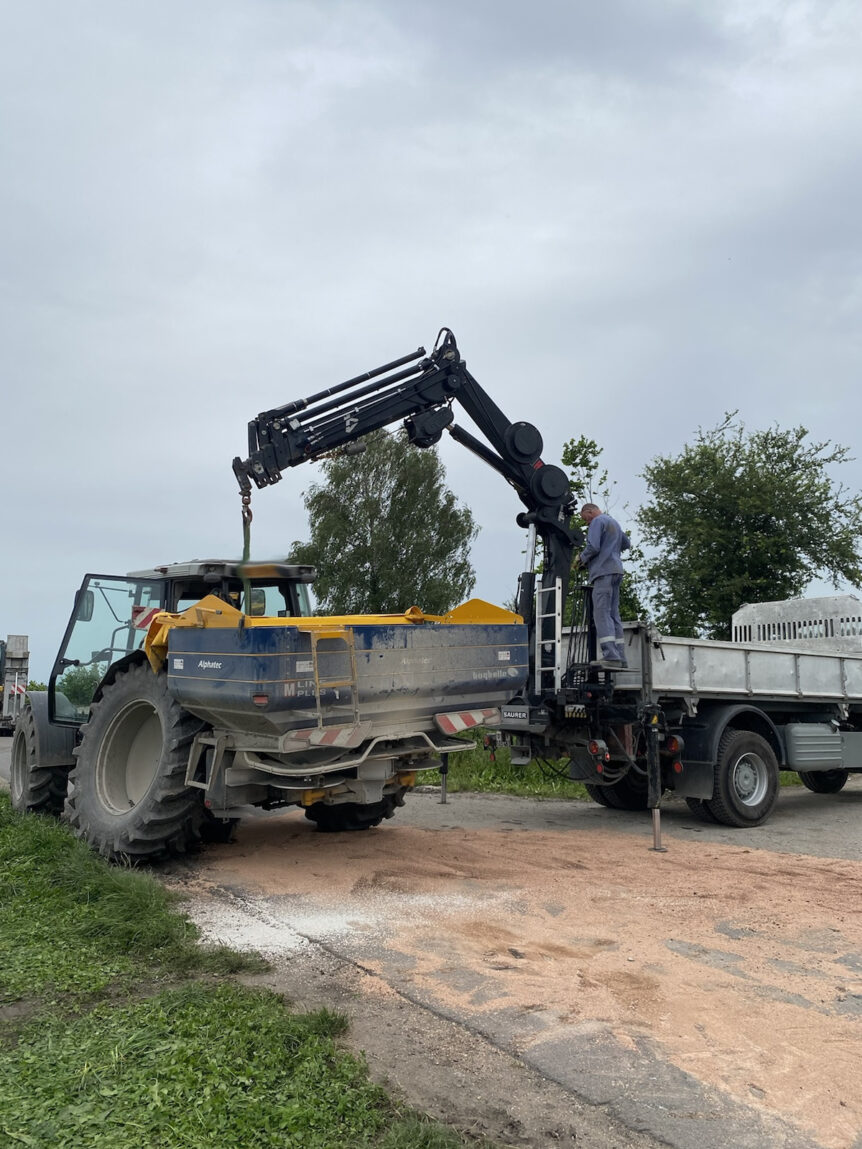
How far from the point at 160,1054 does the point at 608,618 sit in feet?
22.9

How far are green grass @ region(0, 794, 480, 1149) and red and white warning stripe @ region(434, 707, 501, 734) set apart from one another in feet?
8.18

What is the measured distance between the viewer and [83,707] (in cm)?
900

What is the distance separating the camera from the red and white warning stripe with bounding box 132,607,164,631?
7.77 metres

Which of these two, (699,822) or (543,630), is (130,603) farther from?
(699,822)

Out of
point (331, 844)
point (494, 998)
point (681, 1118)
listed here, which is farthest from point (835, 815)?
point (681, 1118)

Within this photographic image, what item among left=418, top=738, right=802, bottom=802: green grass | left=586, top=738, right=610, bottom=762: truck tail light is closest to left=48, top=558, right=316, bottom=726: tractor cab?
left=586, top=738, right=610, bottom=762: truck tail light

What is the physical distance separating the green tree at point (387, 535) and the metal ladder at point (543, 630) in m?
27.2

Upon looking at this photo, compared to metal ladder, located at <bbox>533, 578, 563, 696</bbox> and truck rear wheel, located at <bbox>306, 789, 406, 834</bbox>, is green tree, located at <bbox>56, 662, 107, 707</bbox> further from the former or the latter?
metal ladder, located at <bbox>533, 578, 563, 696</bbox>

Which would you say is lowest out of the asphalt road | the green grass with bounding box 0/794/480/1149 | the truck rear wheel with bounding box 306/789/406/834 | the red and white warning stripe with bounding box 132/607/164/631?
the asphalt road

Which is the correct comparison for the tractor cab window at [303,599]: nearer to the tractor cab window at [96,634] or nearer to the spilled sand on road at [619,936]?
the tractor cab window at [96,634]

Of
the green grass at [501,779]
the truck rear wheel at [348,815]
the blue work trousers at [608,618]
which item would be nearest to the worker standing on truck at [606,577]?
the blue work trousers at [608,618]

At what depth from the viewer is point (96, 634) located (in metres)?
9.08

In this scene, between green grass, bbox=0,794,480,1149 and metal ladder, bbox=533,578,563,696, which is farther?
metal ladder, bbox=533,578,563,696

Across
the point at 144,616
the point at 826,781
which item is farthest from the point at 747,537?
the point at 144,616
